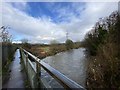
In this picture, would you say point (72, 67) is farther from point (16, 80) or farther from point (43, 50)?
point (43, 50)

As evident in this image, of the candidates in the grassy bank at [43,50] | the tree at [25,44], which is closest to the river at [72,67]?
the grassy bank at [43,50]

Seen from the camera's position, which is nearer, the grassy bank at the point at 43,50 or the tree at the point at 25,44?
the grassy bank at the point at 43,50

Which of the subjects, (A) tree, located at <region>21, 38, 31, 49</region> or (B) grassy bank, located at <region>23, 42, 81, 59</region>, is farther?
(A) tree, located at <region>21, 38, 31, 49</region>

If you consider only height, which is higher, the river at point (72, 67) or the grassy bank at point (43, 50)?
the grassy bank at point (43, 50)

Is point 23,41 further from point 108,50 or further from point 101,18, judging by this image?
point 108,50

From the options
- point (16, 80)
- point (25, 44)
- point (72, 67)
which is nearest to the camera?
point (16, 80)

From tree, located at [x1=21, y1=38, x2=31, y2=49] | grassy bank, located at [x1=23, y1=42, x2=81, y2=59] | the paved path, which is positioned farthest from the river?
tree, located at [x1=21, y1=38, x2=31, y2=49]

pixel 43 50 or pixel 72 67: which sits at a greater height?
pixel 43 50

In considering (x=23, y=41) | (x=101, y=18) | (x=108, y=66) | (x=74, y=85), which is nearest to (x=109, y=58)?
(x=108, y=66)

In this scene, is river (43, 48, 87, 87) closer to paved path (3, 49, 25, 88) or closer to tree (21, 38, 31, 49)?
paved path (3, 49, 25, 88)

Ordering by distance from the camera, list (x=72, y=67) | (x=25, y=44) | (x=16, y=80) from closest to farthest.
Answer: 1. (x=16, y=80)
2. (x=72, y=67)
3. (x=25, y=44)

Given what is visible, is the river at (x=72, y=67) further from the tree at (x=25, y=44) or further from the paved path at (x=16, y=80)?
the tree at (x=25, y=44)

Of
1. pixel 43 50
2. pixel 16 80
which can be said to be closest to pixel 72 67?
pixel 16 80

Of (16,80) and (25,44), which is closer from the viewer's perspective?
(16,80)
